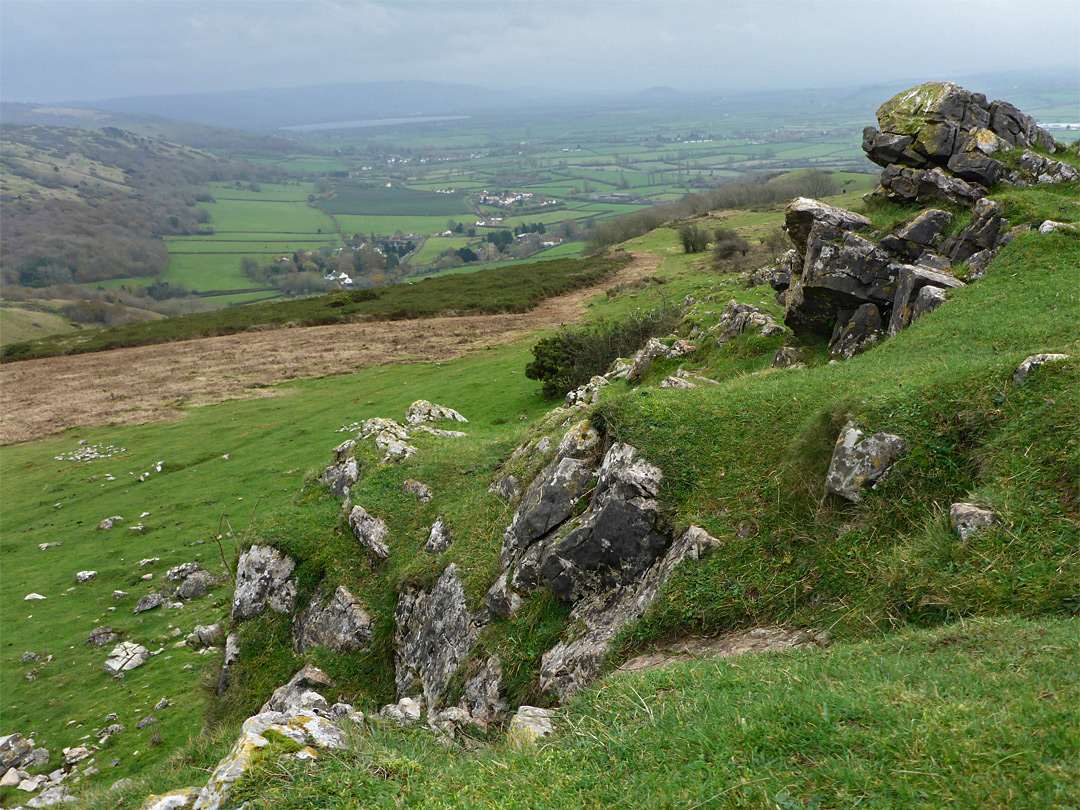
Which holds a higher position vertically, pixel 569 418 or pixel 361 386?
pixel 569 418

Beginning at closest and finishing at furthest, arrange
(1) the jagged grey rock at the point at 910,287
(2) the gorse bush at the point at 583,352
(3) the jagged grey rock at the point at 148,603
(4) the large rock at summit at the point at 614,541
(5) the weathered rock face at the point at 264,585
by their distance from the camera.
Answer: (4) the large rock at summit at the point at 614,541 → (5) the weathered rock face at the point at 264,585 → (1) the jagged grey rock at the point at 910,287 → (3) the jagged grey rock at the point at 148,603 → (2) the gorse bush at the point at 583,352

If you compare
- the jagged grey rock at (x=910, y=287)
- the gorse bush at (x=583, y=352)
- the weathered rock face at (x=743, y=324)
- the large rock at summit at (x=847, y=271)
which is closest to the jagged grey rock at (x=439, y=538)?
the large rock at summit at (x=847, y=271)

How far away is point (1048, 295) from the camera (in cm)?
1419

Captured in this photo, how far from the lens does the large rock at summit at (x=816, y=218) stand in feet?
63.3

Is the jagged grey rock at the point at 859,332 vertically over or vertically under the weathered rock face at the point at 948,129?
under

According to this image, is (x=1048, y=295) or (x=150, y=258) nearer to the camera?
(x=1048, y=295)

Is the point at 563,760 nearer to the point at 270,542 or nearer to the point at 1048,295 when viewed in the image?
the point at 270,542

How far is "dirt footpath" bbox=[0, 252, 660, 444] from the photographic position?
43.4 m

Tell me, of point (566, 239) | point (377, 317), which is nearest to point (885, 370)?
point (377, 317)

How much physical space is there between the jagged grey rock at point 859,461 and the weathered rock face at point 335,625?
10.8 m

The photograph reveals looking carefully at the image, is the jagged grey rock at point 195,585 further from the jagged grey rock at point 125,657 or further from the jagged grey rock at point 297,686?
the jagged grey rock at point 297,686

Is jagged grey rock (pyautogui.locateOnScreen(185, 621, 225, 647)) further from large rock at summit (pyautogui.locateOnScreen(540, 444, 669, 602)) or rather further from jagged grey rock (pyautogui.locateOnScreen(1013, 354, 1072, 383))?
jagged grey rock (pyautogui.locateOnScreen(1013, 354, 1072, 383))

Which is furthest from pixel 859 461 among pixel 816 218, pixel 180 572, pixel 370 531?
pixel 180 572

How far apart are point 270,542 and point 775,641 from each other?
42.6 feet
